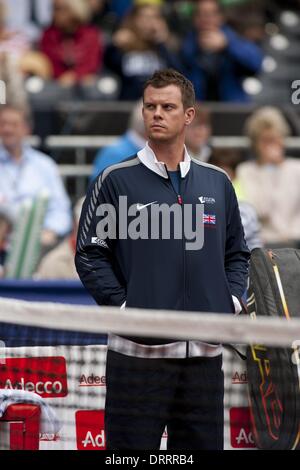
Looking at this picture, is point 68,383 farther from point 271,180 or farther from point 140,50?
point 140,50

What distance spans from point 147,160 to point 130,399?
39.5 inches

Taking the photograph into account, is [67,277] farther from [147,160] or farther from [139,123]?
[147,160]

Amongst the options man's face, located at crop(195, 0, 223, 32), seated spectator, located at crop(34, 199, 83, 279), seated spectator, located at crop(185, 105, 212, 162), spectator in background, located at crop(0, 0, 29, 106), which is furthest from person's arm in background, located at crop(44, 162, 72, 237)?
man's face, located at crop(195, 0, 223, 32)

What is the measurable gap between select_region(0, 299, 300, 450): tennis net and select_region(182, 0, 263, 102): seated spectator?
265 inches

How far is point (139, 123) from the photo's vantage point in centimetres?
922

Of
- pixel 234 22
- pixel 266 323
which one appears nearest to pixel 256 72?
pixel 234 22

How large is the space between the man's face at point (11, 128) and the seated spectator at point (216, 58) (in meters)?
2.42

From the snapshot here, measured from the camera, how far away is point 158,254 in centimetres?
485

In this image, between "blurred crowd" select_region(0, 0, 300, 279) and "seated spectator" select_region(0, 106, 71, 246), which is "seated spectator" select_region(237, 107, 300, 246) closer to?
"blurred crowd" select_region(0, 0, 300, 279)

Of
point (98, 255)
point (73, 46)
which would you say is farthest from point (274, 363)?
point (73, 46)

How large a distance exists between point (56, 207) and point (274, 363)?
5063 millimetres

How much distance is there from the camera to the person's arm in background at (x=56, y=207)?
9703 millimetres

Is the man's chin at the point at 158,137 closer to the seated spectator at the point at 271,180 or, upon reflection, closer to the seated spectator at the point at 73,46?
the seated spectator at the point at 271,180

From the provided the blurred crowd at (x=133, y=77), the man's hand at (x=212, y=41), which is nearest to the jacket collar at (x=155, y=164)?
the blurred crowd at (x=133, y=77)
